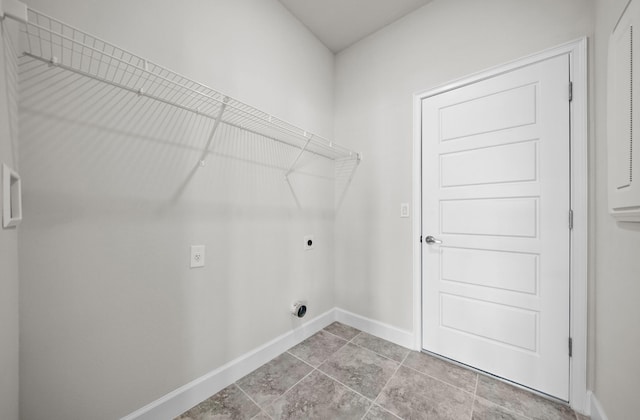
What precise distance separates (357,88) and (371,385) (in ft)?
8.11

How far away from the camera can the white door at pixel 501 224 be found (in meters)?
1.38

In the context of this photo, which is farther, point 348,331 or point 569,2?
point 348,331

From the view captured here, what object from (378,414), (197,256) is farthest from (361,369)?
(197,256)

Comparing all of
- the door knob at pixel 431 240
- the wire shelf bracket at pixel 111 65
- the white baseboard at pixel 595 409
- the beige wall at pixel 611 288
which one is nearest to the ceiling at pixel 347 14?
the wire shelf bracket at pixel 111 65

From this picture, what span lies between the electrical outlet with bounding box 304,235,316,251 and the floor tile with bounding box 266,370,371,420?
0.97 metres

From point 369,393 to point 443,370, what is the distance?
Result: 0.61 m

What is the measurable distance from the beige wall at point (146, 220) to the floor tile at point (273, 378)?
175 mm

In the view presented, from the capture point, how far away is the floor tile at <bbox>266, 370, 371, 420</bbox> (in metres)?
1.27

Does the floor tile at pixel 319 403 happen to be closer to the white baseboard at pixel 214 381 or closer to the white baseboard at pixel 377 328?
the white baseboard at pixel 214 381

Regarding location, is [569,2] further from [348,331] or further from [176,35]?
[348,331]

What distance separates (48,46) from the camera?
3.02 ft

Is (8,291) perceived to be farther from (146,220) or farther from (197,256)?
(197,256)

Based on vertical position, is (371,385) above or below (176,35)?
below

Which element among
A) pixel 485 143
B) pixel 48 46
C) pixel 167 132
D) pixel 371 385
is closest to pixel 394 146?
pixel 485 143
